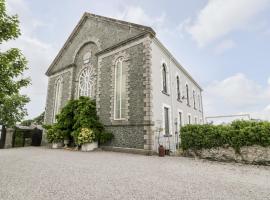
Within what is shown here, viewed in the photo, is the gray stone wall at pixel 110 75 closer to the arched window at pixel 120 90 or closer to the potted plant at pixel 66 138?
the arched window at pixel 120 90

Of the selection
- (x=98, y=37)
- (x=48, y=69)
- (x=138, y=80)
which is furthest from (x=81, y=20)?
(x=138, y=80)

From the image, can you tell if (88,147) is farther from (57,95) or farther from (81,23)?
(81,23)

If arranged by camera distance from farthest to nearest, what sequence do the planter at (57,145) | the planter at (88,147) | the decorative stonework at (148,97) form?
the planter at (57,145), the planter at (88,147), the decorative stonework at (148,97)

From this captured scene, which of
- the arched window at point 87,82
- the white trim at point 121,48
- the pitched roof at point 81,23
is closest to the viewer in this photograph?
the pitched roof at point 81,23

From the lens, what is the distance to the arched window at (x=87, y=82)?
15236 mm

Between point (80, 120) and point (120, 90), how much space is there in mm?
3348

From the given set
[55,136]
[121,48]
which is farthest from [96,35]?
[55,136]

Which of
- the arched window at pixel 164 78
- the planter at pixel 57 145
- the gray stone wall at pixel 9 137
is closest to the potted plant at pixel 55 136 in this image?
the planter at pixel 57 145

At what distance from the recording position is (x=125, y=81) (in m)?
12.6

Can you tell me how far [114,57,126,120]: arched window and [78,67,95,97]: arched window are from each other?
9.46 ft

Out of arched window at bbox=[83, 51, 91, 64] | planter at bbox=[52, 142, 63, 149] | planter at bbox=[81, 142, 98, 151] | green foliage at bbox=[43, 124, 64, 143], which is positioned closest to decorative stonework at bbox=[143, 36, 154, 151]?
planter at bbox=[81, 142, 98, 151]

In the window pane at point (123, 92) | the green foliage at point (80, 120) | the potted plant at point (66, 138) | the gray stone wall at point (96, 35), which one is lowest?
the potted plant at point (66, 138)

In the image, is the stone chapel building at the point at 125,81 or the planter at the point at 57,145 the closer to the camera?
the stone chapel building at the point at 125,81

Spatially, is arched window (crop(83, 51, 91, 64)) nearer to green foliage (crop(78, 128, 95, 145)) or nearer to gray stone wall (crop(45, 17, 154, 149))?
gray stone wall (crop(45, 17, 154, 149))
